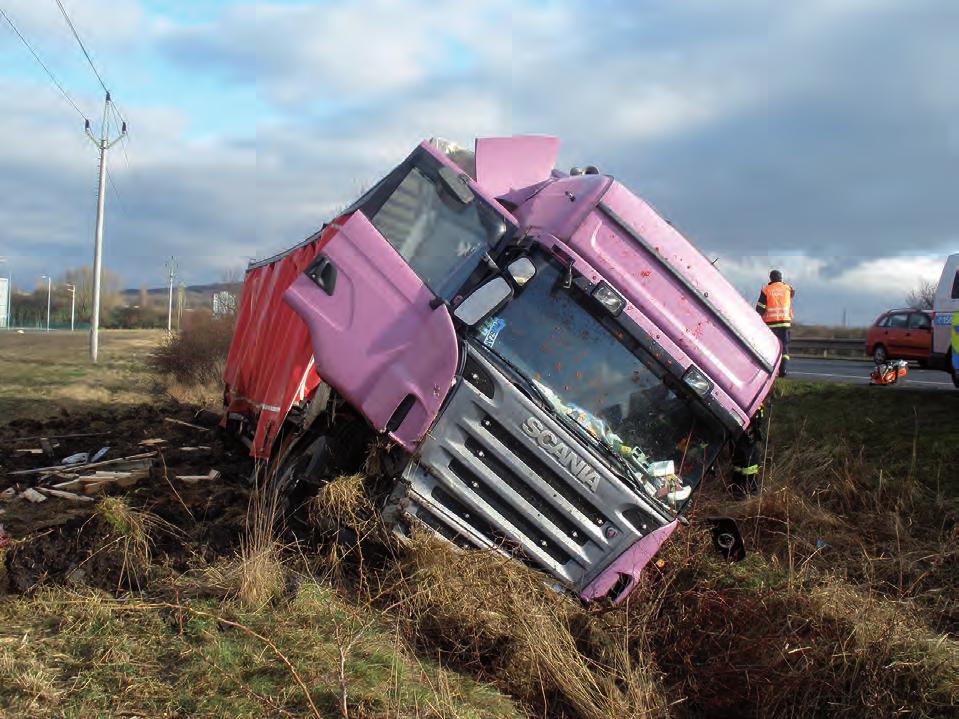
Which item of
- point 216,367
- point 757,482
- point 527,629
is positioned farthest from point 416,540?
point 216,367

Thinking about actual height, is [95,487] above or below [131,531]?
below

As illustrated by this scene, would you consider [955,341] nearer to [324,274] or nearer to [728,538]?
[728,538]

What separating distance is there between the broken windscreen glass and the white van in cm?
791

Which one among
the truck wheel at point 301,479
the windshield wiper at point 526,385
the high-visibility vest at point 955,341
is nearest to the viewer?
the windshield wiper at point 526,385

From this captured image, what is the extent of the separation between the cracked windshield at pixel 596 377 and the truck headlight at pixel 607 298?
0.23ft

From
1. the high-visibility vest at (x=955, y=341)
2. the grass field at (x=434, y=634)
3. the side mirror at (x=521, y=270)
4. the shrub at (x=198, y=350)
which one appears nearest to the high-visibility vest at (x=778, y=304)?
the high-visibility vest at (x=955, y=341)

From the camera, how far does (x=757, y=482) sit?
6016mm

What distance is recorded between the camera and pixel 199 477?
6.67 meters

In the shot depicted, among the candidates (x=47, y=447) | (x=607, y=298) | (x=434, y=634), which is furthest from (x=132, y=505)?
(x=47, y=447)

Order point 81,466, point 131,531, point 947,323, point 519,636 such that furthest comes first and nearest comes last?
point 947,323 → point 81,466 → point 131,531 → point 519,636

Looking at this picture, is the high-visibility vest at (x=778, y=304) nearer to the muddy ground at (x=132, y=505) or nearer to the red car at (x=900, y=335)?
the muddy ground at (x=132, y=505)

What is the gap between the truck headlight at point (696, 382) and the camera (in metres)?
4.59

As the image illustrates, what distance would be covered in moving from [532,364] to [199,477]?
3397 mm

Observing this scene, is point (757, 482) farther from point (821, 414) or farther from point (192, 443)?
point (192, 443)
